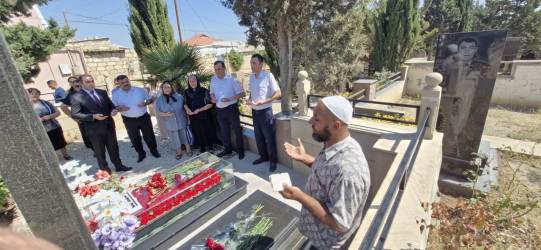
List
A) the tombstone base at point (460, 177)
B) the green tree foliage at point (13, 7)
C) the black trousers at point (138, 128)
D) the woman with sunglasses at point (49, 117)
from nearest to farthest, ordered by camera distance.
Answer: the tombstone base at point (460, 177)
the green tree foliage at point (13, 7)
the woman with sunglasses at point (49, 117)
the black trousers at point (138, 128)

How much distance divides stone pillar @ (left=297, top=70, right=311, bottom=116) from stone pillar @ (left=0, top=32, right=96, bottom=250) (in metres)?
3.16

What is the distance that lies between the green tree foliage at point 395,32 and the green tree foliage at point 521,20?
12.7 meters

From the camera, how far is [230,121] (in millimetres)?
4691

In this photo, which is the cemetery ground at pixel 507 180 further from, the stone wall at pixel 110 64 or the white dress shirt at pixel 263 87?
the stone wall at pixel 110 64

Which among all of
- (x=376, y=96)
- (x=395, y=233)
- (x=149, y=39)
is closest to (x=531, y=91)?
(x=376, y=96)

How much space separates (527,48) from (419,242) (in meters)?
27.1

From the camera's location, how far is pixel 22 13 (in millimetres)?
5004

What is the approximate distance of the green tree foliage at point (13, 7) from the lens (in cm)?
454

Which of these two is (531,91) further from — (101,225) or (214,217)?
(101,225)

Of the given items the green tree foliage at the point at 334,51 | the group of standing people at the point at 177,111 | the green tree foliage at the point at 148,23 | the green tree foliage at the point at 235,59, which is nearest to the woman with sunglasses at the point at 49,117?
the group of standing people at the point at 177,111

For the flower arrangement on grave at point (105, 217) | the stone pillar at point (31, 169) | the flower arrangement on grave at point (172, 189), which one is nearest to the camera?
the stone pillar at point (31, 169)

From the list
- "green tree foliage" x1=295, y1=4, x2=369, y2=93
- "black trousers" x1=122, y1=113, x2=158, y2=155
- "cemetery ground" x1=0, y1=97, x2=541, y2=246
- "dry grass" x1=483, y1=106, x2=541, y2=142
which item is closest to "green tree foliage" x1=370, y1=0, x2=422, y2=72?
"green tree foliage" x1=295, y1=4, x2=369, y2=93

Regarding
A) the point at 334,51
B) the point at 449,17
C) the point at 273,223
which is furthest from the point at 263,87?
the point at 449,17

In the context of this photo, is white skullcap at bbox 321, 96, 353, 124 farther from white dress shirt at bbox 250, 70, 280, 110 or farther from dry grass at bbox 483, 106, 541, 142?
dry grass at bbox 483, 106, 541, 142
